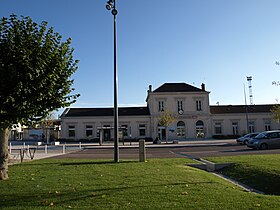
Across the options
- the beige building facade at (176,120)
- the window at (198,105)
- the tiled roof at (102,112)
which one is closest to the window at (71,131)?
the beige building facade at (176,120)

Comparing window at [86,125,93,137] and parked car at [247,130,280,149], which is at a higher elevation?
window at [86,125,93,137]

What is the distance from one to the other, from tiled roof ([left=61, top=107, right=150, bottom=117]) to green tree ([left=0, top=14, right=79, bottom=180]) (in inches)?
1778

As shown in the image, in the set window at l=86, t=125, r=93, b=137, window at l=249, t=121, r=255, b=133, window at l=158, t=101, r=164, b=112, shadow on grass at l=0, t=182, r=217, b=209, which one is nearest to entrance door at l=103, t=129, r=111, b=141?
window at l=86, t=125, r=93, b=137

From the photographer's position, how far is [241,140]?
3269 centimetres

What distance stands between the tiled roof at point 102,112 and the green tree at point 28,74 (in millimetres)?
45156

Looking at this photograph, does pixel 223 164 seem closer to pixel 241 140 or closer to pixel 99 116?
pixel 241 140

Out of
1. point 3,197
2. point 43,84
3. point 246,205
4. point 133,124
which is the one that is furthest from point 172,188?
point 133,124

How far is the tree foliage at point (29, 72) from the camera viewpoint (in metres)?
8.33

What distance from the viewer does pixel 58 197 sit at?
646 centimetres

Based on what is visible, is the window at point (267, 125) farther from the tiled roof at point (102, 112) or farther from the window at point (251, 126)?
the tiled roof at point (102, 112)

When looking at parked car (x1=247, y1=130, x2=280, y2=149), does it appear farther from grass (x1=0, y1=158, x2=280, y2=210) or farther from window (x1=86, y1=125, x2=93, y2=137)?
window (x1=86, y1=125, x2=93, y2=137)

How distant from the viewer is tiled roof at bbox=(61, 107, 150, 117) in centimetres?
5497

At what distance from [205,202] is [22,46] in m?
6.98

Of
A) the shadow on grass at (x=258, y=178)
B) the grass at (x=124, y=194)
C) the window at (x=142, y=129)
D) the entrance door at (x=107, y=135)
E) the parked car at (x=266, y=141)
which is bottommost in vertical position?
the shadow on grass at (x=258, y=178)
